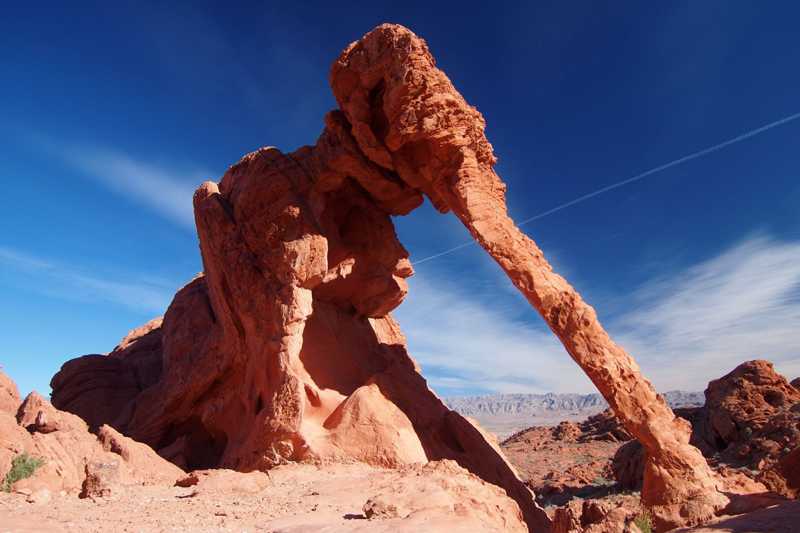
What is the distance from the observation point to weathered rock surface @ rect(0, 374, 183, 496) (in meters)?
9.38

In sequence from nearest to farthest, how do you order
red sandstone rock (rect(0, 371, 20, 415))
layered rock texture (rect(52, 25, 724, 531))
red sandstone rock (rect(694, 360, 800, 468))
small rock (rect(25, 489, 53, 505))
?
small rock (rect(25, 489, 53, 505)), layered rock texture (rect(52, 25, 724, 531)), red sandstone rock (rect(0, 371, 20, 415)), red sandstone rock (rect(694, 360, 800, 468))

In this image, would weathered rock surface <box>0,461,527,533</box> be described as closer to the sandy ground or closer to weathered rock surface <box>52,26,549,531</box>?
the sandy ground

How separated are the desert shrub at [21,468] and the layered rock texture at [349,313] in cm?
474

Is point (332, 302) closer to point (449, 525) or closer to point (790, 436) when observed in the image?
point (449, 525)

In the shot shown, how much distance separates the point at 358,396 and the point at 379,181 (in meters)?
6.68

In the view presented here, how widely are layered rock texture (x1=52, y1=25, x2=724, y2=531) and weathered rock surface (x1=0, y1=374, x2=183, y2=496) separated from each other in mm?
2716

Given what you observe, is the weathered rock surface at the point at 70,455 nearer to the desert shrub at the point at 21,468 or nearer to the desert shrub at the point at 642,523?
the desert shrub at the point at 21,468

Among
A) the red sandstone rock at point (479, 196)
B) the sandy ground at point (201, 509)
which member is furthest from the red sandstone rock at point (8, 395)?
the red sandstone rock at point (479, 196)

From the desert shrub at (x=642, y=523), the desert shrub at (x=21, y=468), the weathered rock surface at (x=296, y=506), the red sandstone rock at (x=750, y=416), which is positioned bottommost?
the desert shrub at (x=642, y=523)

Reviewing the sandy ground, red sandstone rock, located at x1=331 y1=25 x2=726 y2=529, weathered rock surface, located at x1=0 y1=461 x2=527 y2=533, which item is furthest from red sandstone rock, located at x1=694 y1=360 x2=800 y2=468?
the sandy ground

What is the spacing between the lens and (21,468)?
374 inches

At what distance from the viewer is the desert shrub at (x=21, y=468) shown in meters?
9.27

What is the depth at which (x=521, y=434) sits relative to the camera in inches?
2014

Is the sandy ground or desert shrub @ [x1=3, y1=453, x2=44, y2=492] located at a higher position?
desert shrub @ [x1=3, y1=453, x2=44, y2=492]
